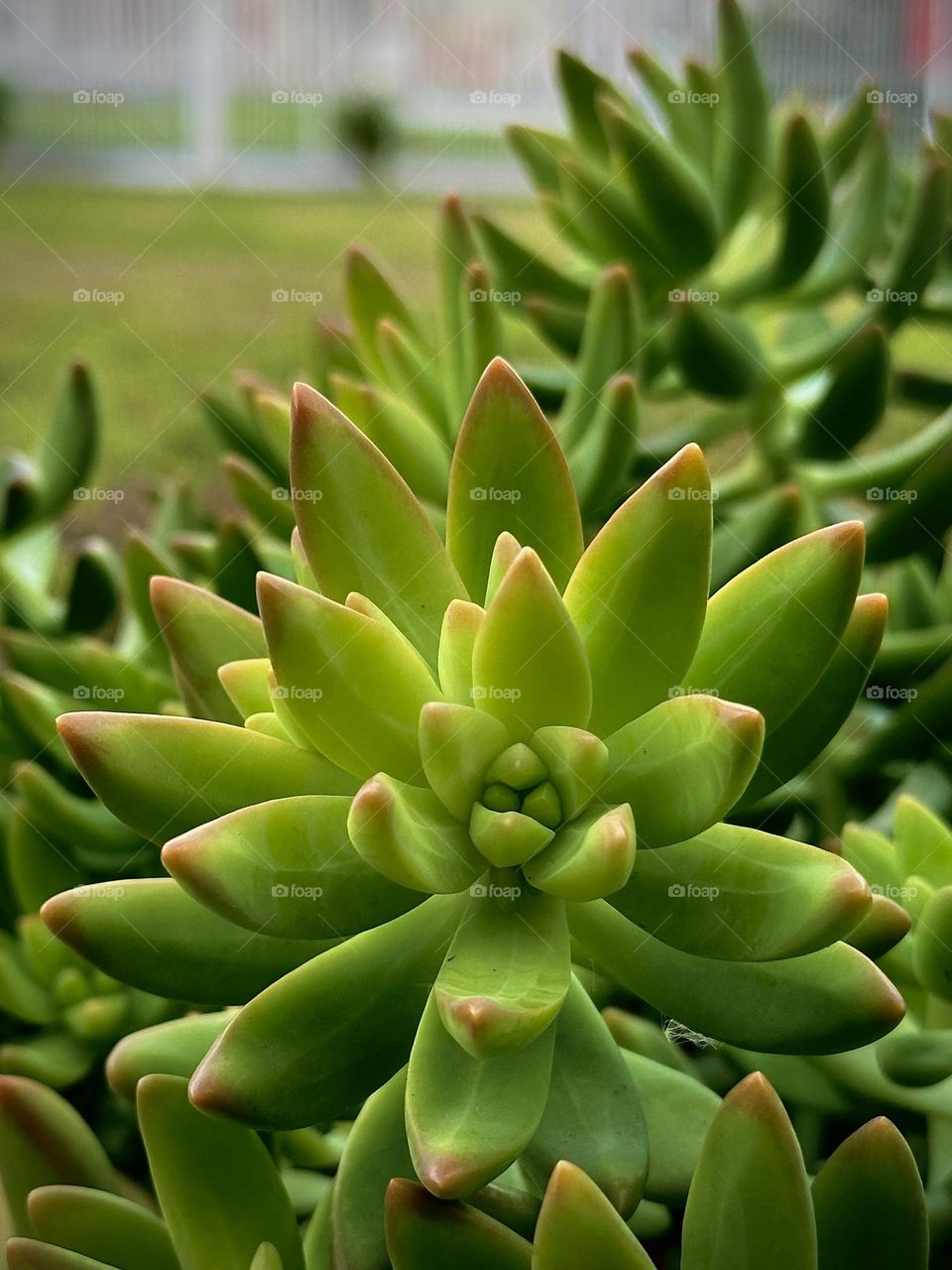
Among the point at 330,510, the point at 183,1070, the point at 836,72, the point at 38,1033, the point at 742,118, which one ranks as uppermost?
the point at 836,72

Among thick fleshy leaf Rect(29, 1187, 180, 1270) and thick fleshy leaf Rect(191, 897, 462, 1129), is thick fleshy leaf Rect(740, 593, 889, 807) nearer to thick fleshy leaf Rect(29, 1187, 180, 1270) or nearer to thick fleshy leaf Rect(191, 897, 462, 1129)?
thick fleshy leaf Rect(191, 897, 462, 1129)

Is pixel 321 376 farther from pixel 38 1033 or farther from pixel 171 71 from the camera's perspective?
pixel 171 71

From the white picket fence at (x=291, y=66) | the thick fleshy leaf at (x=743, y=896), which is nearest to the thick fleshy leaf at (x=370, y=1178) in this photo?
the thick fleshy leaf at (x=743, y=896)

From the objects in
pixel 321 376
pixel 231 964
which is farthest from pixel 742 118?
pixel 231 964

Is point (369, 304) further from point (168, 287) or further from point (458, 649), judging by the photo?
point (168, 287)

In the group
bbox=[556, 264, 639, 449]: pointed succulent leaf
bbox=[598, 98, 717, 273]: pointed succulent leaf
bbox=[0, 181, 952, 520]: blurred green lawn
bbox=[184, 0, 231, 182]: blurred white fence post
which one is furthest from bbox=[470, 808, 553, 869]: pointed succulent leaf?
bbox=[184, 0, 231, 182]: blurred white fence post

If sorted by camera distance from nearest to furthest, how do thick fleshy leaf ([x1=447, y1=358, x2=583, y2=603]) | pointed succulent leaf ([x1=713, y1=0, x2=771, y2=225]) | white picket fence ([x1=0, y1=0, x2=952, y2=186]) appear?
1. thick fleshy leaf ([x1=447, y1=358, x2=583, y2=603])
2. pointed succulent leaf ([x1=713, y1=0, x2=771, y2=225])
3. white picket fence ([x1=0, y1=0, x2=952, y2=186])

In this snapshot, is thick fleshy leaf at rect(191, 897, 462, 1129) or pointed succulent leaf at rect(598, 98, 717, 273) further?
pointed succulent leaf at rect(598, 98, 717, 273)
